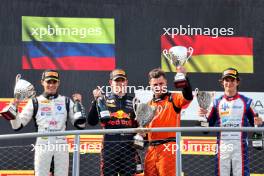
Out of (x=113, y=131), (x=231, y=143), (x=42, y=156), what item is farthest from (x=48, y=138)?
(x=231, y=143)

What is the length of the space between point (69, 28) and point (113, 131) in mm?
2480

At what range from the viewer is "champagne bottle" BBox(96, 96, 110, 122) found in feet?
21.6

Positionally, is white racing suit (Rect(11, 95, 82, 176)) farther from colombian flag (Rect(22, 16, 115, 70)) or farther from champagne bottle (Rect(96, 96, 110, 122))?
colombian flag (Rect(22, 16, 115, 70))

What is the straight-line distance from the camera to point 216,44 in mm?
8555

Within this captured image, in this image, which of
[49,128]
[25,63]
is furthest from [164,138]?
[25,63]

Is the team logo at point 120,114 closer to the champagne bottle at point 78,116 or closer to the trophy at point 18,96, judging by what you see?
the champagne bottle at point 78,116

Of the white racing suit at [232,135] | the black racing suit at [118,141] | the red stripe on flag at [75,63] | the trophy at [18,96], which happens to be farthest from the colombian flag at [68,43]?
the white racing suit at [232,135]

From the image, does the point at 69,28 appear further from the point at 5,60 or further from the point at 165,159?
the point at 165,159

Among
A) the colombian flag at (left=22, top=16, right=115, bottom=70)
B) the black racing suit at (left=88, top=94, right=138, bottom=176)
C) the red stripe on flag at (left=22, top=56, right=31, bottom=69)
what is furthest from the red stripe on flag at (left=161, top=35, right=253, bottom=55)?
the black racing suit at (left=88, top=94, right=138, bottom=176)

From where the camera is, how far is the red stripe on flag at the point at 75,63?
8164mm

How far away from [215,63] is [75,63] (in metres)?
1.71

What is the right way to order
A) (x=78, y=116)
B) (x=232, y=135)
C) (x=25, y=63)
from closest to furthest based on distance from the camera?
(x=78, y=116) → (x=232, y=135) → (x=25, y=63)

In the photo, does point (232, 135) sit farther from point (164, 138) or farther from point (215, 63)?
point (215, 63)

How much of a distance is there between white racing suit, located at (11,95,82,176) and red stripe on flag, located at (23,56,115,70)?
1.23 m
